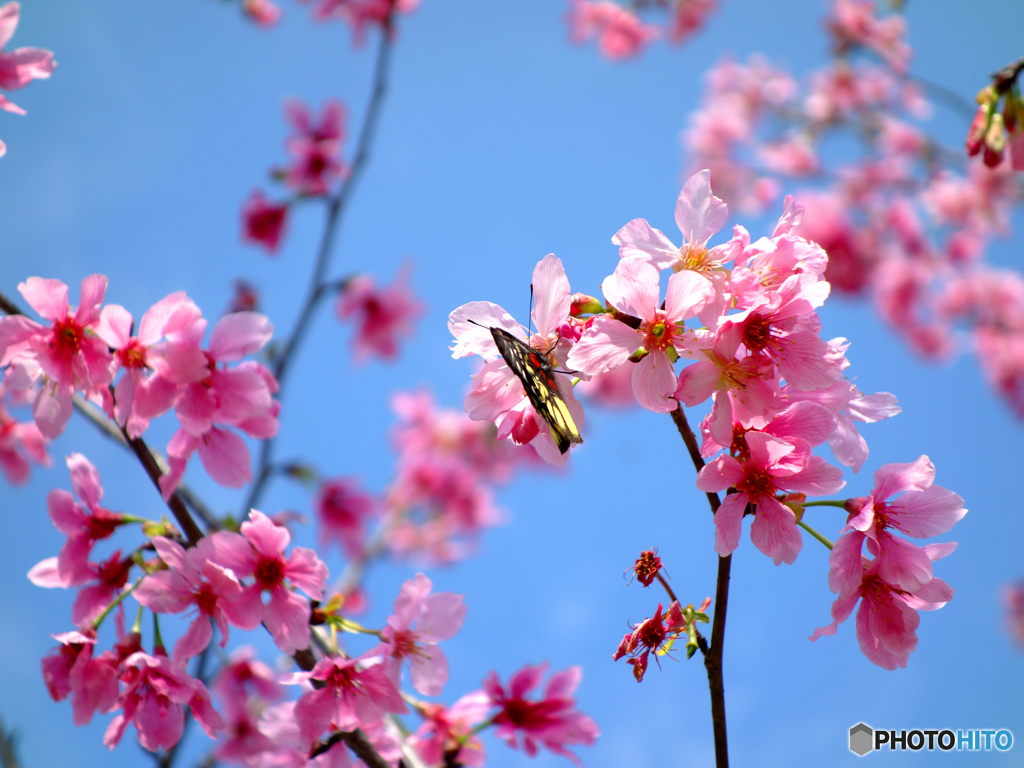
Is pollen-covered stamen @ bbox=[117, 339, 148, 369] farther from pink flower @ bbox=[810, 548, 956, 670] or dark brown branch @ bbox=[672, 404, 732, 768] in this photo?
pink flower @ bbox=[810, 548, 956, 670]

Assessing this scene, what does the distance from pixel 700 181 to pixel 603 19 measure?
6827 millimetres

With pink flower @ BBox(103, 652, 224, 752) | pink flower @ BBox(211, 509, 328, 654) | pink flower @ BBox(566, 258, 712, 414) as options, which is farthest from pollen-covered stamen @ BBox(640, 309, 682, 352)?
pink flower @ BBox(103, 652, 224, 752)

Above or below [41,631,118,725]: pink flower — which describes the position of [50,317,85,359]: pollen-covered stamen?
above

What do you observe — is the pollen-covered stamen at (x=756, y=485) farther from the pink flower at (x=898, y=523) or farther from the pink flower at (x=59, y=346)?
the pink flower at (x=59, y=346)

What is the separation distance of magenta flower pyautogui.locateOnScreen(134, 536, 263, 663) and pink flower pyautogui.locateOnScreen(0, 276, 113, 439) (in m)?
0.39

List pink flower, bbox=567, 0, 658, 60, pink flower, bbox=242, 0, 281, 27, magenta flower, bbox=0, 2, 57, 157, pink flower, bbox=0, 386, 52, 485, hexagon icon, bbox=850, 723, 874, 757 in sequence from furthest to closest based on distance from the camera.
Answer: pink flower, bbox=567, 0, 658, 60 → pink flower, bbox=242, 0, 281, 27 → pink flower, bbox=0, 386, 52, 485 → magenta flower, bbox=0, 2, 57, 157 → hexagon icon, bbox=850, 723, 874, 757

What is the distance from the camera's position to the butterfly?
45.9 inches

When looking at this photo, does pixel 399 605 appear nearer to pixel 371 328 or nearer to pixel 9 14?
pixel 9 14

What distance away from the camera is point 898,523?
1286 mm

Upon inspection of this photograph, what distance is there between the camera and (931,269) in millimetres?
8836

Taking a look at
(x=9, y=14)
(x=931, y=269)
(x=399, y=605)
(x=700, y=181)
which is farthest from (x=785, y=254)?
(x=931, y=269)

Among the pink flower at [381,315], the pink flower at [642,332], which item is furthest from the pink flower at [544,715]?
the pink flower at [381,315]

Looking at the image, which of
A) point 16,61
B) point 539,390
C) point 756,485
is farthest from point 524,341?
point 16,61

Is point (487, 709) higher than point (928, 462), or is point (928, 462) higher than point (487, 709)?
point (928, 462)
